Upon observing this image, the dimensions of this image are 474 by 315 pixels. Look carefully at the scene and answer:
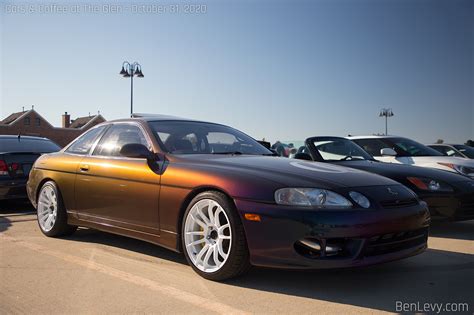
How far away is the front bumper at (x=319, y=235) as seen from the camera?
10.6 ft

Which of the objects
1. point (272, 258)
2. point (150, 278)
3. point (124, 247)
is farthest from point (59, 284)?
point (272, 258)

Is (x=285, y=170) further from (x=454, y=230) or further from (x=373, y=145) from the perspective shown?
(x=373, y=145)

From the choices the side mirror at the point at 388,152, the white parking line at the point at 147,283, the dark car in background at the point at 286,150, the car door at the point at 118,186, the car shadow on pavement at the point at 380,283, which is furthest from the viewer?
the dark car in background at the point at 286,150

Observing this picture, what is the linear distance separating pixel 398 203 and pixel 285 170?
919mm

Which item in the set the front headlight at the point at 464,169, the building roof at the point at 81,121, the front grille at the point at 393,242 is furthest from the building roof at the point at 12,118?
the front grille at the point at 393,242

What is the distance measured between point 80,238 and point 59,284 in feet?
6.17

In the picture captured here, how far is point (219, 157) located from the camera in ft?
14.0

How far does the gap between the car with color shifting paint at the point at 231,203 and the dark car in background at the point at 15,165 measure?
8.63ft

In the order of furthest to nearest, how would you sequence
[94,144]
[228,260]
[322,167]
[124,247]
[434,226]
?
[434,226] → [94,144] → [124,247] → [322,167] → [228,260]

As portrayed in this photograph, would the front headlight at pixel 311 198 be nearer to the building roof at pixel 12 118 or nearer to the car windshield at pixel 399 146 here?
the car windshield at pixel 399 146

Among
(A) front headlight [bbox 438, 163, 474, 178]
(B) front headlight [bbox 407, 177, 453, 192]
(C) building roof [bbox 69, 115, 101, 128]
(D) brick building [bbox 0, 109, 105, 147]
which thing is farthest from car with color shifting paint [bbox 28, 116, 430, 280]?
(C) building roof [bbox 69, 115, 101, 128]

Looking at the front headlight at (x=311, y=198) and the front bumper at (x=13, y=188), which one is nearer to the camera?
the front headlight at (x=311, y=198)

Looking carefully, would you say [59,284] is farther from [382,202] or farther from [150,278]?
[382,202]

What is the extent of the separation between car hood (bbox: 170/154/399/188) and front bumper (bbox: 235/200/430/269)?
28 cm
